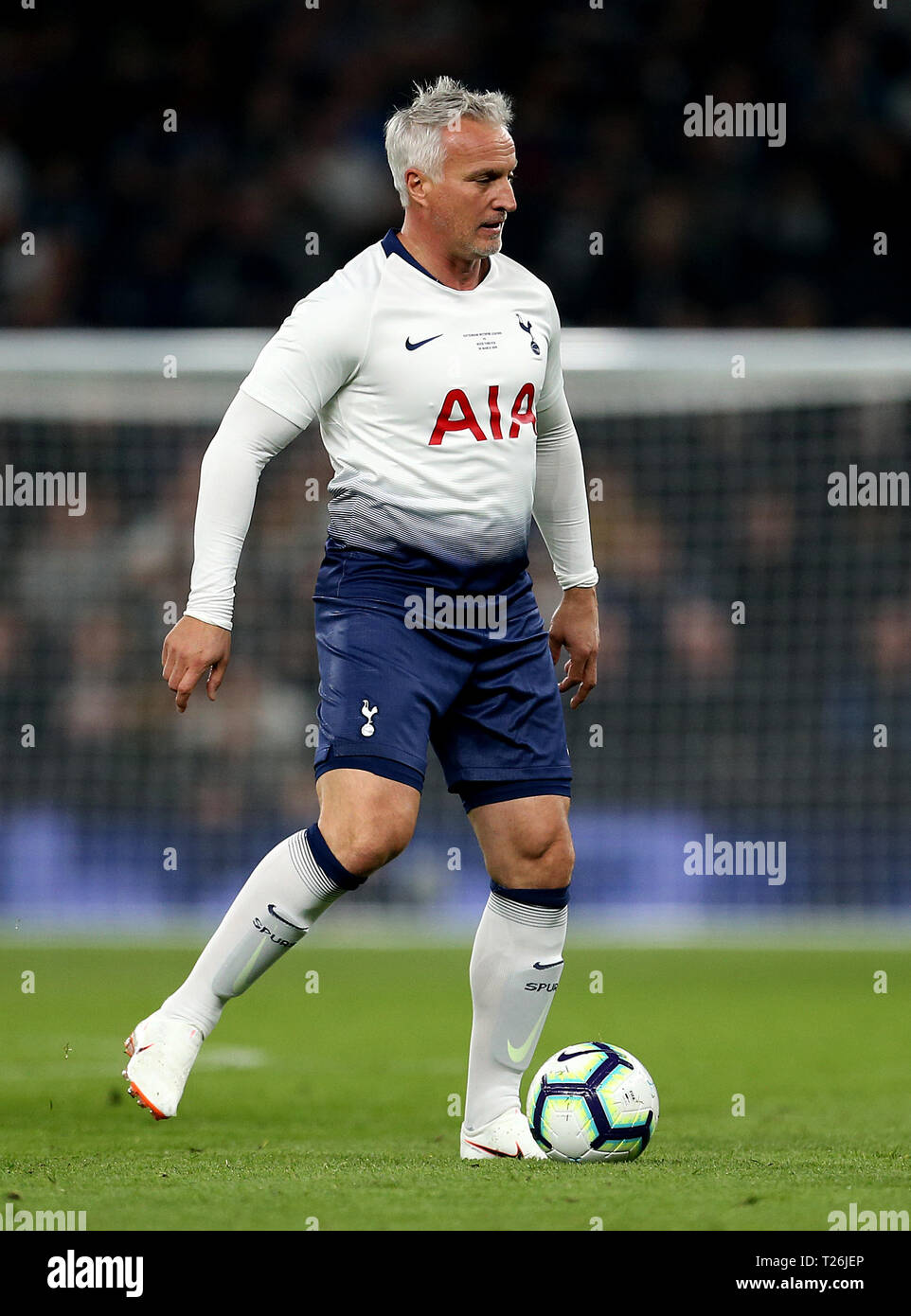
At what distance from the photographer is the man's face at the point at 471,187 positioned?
4.53 meters

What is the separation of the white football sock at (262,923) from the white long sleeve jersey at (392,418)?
566 mm

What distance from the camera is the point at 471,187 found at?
178 inches

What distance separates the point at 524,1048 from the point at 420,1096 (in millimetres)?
1226

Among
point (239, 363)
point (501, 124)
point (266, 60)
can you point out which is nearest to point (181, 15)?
point (266, 60)

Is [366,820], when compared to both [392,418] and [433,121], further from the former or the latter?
[433,121]

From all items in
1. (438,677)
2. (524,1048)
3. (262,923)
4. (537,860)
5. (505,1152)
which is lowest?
(505,1152)

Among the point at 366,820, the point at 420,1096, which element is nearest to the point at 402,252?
the point at 366,820

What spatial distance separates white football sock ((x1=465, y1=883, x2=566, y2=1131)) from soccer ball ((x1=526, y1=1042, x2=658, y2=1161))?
0.37 ft

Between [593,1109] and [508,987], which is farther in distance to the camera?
[508,987]

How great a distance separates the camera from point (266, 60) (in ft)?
52.9

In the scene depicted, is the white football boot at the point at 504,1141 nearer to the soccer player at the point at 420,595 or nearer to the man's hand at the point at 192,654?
the soccer player at the point at 420,595

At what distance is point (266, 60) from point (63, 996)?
10.1m

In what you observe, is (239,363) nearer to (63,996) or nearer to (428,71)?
(63,996)

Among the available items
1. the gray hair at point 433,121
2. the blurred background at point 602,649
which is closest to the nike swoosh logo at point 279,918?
the gray hair at point 433,121
